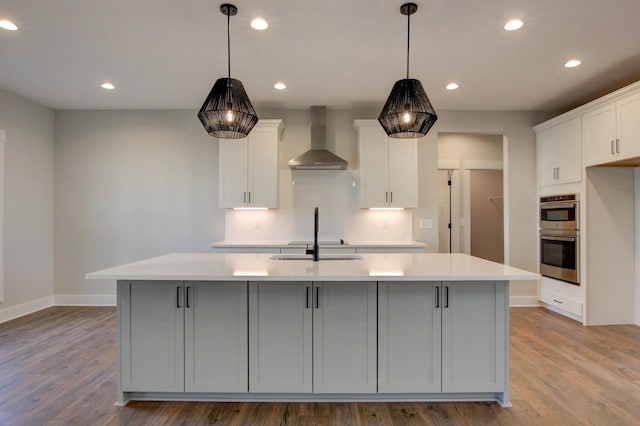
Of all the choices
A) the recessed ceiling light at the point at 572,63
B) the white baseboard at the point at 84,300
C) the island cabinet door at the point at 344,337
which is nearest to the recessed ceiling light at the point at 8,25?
the island cabinet door at the point at 344,337

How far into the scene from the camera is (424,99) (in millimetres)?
2324

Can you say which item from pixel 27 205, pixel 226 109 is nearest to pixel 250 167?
pixel 226 109

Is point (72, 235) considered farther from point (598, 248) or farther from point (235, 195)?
point (598, 248)

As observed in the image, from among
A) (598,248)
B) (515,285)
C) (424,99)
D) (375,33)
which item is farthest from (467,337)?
(515,285)

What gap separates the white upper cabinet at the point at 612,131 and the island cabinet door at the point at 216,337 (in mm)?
3802

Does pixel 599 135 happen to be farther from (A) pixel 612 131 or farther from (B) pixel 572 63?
(B) pixel 572 63

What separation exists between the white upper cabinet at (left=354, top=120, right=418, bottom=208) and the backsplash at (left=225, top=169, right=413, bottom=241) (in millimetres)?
348

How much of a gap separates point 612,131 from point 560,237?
4.20 feet

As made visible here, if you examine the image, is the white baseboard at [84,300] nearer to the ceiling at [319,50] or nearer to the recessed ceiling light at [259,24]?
the ceiling at [319,50]

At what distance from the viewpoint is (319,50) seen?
308cm

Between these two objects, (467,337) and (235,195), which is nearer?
(467,337)

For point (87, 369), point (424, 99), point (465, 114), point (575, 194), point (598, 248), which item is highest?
point (465, 114)

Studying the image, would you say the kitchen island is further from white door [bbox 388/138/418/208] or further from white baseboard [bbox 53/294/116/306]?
white baseboard [bbox 53/294/116/306]

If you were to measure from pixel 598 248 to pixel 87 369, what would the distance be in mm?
5113
